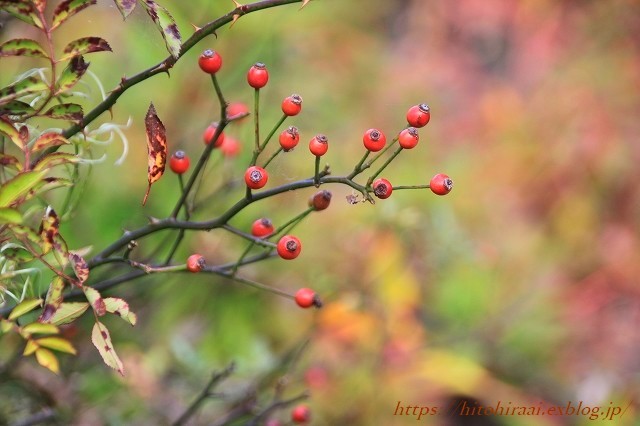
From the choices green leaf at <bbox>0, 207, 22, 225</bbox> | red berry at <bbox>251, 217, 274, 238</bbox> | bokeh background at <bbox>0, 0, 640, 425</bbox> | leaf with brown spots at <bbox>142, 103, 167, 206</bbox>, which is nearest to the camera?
green leaf at <bbox>0, 207, 22, 225</bbox>

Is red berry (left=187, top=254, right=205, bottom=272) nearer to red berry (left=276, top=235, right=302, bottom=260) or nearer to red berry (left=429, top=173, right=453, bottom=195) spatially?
red berry (left=276, top=235, right=302, bottom=260)

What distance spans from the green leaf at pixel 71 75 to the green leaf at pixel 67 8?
0.15 feet

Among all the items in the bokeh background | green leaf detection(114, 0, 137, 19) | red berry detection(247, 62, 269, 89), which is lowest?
the bokeh background

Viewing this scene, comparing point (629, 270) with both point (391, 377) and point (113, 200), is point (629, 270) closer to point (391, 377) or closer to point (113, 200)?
point (391, 377)

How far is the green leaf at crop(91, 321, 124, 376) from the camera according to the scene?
2.29 feet

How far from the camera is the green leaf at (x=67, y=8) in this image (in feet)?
2.33

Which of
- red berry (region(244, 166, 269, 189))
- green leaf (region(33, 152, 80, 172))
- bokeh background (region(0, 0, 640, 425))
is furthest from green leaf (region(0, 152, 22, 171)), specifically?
bokeh background (region(0, 0, 640, 425))

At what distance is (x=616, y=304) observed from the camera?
128 inches

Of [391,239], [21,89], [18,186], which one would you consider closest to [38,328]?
[18,186]

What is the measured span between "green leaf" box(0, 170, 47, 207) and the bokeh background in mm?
362

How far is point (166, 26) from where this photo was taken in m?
0.72

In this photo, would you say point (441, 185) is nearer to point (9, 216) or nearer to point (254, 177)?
point (254, 177)

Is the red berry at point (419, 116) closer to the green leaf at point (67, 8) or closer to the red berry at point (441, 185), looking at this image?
the red berry at point (441, 185)

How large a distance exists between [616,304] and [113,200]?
97.4 inches
